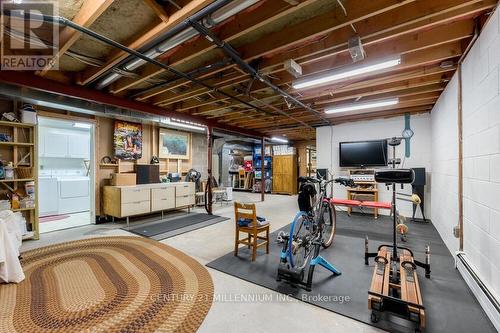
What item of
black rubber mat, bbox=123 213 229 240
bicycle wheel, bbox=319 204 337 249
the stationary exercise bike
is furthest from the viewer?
black rubber mat, bbox=123 213 229 240

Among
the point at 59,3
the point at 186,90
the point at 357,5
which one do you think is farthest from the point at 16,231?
the point at 357,5

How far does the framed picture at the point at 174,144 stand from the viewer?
6.55 metres

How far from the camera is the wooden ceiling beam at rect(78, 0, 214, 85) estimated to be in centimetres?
183

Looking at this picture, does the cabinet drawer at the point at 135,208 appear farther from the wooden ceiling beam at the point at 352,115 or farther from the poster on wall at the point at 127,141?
the wooden ceiling beam at the point at 352,115

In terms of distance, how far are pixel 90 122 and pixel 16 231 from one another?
9.45 feet

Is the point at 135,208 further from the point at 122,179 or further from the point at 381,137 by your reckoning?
the point at 381,137

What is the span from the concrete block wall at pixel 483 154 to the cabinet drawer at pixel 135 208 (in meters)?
5.70

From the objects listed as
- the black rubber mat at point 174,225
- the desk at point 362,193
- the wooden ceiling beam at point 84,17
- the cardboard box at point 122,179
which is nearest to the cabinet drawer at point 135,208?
the black rubber mat at point 174,225

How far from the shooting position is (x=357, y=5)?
1.96 meters

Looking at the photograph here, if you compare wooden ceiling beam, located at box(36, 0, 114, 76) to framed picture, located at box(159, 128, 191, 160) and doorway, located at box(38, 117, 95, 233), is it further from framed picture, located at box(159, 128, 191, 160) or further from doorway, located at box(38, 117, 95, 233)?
framed picture, located at box(159, 128, 191, 160)

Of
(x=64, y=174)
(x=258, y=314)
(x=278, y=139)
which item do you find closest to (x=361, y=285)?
(x=258, y=314)

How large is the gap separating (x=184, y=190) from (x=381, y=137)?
5.78 m

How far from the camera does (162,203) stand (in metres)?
5.57

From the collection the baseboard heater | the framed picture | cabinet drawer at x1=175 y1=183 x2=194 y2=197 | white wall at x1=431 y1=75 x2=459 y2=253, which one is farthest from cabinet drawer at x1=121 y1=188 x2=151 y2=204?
white wall at x1=431 y1=75 x2=459 y2=253
